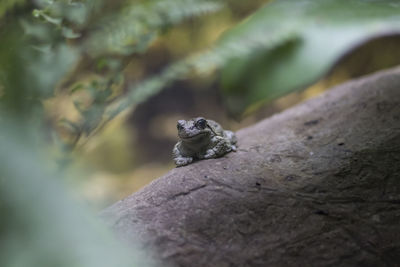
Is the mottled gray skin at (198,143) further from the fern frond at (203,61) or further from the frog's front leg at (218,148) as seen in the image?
the fern frond at (203,61)

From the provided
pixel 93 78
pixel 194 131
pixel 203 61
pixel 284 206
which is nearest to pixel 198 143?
pixel 194 131

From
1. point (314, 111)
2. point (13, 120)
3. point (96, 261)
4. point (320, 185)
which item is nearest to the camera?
point (96, 261)

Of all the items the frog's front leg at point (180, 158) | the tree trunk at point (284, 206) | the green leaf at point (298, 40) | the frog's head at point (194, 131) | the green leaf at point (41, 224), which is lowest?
the green leaf at point (41, 224)

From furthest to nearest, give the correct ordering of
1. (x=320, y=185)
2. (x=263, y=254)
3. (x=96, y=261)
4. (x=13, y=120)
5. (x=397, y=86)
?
1. (x=397, y=86)
2. (x=320, y=185)
3. (x=263, y=254)
4. (x=13, y=120)
5. (x=96, y=261)

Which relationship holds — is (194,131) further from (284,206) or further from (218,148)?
(284,206)

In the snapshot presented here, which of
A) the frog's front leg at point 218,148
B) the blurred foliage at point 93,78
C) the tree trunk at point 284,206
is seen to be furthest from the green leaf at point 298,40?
the tree trunk at point 284,206

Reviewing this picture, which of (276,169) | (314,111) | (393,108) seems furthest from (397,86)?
A: (276,169)

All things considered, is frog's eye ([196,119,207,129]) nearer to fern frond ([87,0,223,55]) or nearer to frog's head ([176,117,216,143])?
frog's head ([176,117,216,143])

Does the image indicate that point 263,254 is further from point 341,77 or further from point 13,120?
point 341,77
